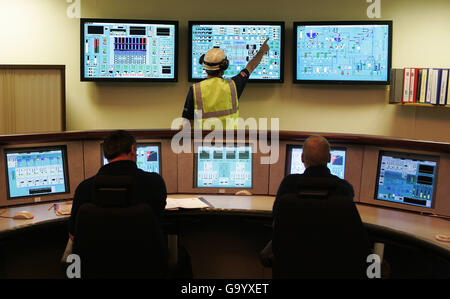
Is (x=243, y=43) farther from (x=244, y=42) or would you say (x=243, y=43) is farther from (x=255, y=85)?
(x=255, y=85)

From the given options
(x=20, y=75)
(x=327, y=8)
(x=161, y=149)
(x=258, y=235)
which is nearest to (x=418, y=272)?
(x=258, y=235)

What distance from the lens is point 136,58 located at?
490 cm

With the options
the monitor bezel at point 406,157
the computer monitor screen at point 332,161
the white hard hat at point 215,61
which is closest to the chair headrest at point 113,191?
the computer monitor screen at point 332,161

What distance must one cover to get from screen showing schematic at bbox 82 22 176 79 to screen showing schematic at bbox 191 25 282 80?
0.27m

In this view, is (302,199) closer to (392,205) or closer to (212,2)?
(392,205)

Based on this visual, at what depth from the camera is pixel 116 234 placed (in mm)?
2061

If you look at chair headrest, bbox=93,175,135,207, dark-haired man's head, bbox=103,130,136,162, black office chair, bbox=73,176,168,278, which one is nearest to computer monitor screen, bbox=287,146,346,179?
dark-haired man's head, bbox=103,130,136,162

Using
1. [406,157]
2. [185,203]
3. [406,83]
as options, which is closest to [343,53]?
[406,83]

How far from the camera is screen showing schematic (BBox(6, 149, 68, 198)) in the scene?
3.10 meters

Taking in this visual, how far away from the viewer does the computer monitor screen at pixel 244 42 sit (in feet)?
16.1

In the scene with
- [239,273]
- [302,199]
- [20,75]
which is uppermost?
[20,75]

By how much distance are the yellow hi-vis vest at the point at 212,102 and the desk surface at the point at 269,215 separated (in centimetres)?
84
